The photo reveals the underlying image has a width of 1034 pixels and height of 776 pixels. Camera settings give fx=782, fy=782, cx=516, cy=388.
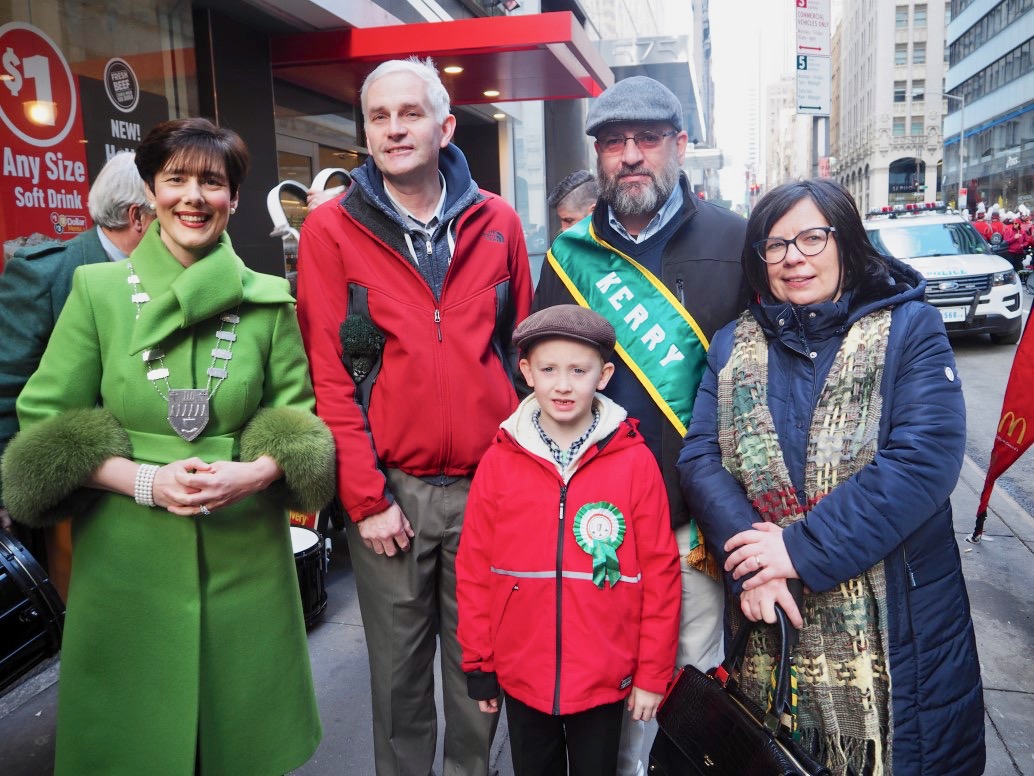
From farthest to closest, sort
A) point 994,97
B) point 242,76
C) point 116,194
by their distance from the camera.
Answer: point 994,97
point 242,76
point 116,194

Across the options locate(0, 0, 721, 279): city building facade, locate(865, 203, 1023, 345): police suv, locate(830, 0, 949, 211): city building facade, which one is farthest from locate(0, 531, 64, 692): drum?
locate(830, 0, 949, 211): city building facade

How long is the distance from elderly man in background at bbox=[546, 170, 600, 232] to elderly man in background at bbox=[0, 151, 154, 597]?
2735mm

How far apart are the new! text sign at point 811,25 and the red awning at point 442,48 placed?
445 centimetres

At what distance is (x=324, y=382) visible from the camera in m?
2.42

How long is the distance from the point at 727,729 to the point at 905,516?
64 centimetres

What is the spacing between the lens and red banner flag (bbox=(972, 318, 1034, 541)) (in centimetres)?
412

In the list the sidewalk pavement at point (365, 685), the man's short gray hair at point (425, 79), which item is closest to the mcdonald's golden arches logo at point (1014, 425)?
the sidewalk pavement at point (365, 685)

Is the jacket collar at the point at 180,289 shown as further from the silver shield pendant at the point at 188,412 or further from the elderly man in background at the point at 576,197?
the elderly man in background at the point at 576,197

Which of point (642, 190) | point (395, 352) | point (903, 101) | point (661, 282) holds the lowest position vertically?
point (395, 352)

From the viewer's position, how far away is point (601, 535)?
2.10m

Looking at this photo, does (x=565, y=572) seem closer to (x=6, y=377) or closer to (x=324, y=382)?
(x=324, y=382)

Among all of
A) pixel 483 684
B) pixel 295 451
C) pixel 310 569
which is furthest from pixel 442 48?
pixel 483 684

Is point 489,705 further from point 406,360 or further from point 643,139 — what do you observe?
point 643,139

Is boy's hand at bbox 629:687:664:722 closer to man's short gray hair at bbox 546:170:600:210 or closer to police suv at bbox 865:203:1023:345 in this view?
man's short gray hair at bbox 546:170:600:210
